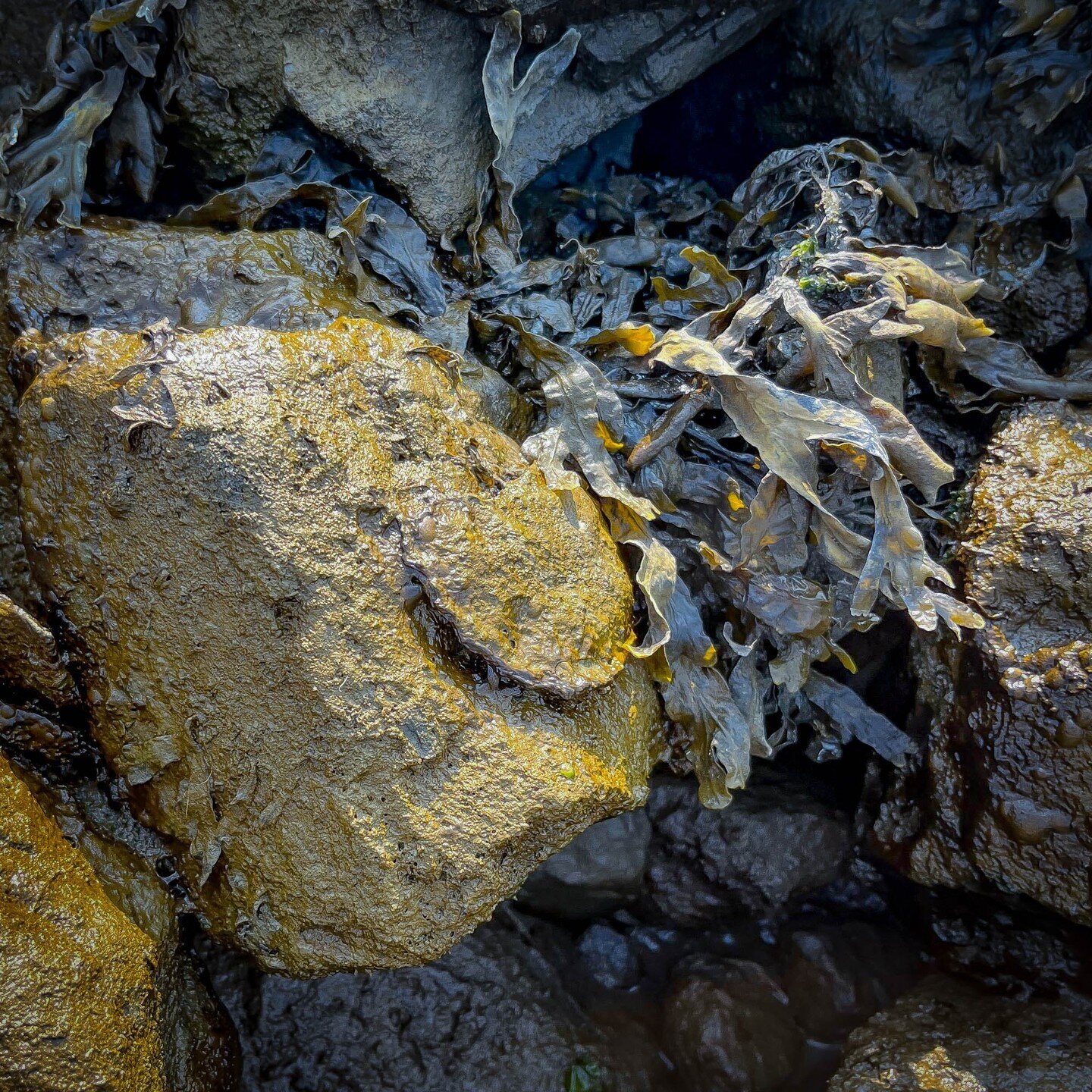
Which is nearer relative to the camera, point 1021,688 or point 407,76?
point 1021,688

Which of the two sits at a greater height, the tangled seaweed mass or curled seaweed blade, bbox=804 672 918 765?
the tangled seaweed mass

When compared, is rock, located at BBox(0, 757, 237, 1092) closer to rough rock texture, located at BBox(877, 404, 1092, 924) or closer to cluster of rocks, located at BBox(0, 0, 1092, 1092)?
cluster of rocks, located at BBox(0, 0, 1092, 1092)

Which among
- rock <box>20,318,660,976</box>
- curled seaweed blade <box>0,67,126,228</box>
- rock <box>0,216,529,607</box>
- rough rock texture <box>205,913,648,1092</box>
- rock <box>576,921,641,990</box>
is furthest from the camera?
rock <box>576,921,641,990</box>

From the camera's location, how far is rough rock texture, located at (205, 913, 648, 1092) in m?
2.14

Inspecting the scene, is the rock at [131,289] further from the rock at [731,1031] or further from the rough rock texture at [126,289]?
the rock at [731,1031]

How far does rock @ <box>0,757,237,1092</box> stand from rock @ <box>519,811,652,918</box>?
0.98 meters

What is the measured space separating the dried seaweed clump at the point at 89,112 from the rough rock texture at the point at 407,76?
0.10 meters

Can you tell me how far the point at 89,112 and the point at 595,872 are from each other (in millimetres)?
2347

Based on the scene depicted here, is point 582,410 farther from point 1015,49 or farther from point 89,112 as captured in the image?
point 1015,49

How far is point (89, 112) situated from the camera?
83.0 inches

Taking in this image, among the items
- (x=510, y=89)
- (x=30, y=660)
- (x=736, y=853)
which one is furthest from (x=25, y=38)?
(x=736, y=853)

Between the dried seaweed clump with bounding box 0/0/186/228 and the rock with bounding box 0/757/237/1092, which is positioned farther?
the dried seaweed clump with bounding box 0/0/186/228

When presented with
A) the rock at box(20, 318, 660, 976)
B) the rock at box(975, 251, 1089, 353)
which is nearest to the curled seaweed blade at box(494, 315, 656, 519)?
the rock at box(20, 318, 660, 976)

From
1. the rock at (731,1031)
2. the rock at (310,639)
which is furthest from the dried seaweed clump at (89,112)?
the rock at (731,1031)
